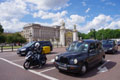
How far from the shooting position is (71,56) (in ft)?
17.3

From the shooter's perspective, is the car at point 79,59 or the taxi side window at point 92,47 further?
the taxi side window at point 92,47

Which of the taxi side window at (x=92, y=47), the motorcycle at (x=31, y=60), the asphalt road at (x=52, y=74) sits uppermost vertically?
the taxi side window at (x=92, y=47)

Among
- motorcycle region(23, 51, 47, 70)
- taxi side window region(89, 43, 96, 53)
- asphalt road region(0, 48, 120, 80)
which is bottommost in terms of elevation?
asphalt road region(0, 48, 120, 80)

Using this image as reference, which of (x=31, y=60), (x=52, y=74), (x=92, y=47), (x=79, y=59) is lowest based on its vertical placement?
(x=52, y=74)

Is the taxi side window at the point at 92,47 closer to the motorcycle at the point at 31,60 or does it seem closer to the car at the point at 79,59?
the car at the point at 79,59

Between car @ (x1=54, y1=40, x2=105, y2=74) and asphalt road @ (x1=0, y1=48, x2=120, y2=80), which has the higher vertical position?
car @ (x1=54, y1=40, x2=105, y2=74)

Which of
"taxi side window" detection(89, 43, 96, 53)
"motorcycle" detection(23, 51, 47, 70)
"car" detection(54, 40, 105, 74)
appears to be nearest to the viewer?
"car" detection(54, 40, 105, 74)

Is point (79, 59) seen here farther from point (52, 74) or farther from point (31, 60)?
point (31, 60)

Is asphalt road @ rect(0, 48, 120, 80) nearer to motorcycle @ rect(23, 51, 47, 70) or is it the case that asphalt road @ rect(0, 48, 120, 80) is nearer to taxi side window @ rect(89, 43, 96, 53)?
→ motorcycle @ rect(23, 51, 47, 70)

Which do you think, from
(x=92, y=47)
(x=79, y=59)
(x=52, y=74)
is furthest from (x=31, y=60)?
(x=92, y=47)

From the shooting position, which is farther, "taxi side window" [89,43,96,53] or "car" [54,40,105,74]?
"taxi side window" [89,43,96,53]

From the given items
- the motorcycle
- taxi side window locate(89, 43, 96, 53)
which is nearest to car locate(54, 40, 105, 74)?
taxi side window locate(89, 43, 96, 53)

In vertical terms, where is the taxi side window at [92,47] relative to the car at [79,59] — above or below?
above

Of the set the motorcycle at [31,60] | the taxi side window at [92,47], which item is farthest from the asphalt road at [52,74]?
the taxi side window at [92,47]
